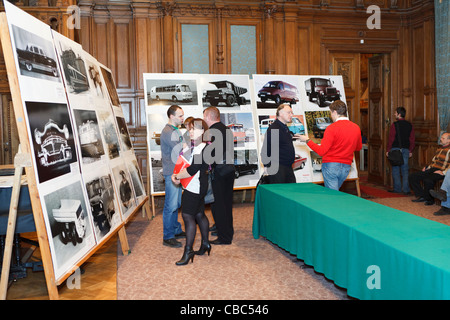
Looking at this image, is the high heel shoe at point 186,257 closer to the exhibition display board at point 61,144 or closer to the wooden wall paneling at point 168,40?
the exhibition display board at point 61,144

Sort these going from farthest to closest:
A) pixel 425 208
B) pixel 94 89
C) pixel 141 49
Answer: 1. pixel 141 49
2. pixel 425 208
3. pixel 94 89

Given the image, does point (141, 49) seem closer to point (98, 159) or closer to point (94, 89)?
point (94, 89)

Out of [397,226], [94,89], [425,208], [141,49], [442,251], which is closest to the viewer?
[442,251]

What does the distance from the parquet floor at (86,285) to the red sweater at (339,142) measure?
8.47 feet

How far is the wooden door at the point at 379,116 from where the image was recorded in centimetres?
905

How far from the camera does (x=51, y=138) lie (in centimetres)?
320

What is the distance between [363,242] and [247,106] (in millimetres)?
4585

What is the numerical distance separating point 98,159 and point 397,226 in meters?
2.76

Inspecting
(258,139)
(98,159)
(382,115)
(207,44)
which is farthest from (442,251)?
(382,115)

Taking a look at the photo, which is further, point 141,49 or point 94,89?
point 141,49

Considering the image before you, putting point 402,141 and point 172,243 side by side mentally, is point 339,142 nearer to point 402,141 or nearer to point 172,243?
point 172,243

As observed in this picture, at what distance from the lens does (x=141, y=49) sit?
7.61 metres

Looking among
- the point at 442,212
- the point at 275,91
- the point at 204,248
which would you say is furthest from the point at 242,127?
the point at 442,212
